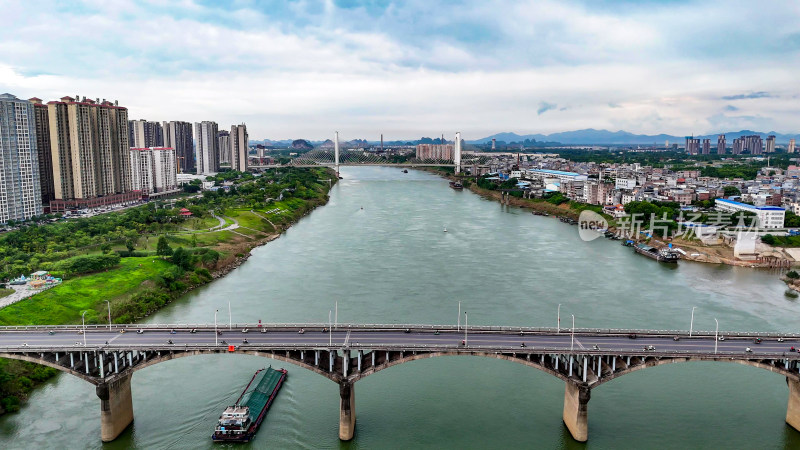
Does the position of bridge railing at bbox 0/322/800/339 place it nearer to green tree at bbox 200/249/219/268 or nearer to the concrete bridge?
the concrete bridge

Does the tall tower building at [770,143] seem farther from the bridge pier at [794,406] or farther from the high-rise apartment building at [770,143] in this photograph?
the bridge pier at [794,406]

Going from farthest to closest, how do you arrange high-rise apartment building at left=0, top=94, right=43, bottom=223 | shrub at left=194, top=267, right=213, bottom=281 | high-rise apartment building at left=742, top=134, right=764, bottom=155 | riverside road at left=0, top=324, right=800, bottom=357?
high-rise apartment building at left=742, top=134, right=764, bottom=155
high-rise apartment building at left=0, top=94, right=43, bottom=223
shrub at left=194, top=267, right=213, bottom=281
riverside road at left=0, top=324, right=800, bottom=357

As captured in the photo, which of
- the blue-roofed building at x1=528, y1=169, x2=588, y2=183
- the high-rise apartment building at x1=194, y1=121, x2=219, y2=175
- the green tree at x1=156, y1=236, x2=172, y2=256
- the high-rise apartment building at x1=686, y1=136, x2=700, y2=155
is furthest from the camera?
the high-rise apartment building at x1=686, y1=136, x2=700, y2=155

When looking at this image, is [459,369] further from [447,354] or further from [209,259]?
[209,259]

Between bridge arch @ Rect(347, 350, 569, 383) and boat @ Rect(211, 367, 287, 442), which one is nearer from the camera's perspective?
bridge arch @ Rect(347, 350, 569, 383)

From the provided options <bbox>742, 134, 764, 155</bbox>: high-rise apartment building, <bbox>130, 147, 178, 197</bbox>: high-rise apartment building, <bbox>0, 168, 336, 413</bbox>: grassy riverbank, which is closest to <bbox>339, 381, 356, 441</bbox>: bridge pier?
<bbox>0, 168, 336, 413</bbox>: grassy riverbank

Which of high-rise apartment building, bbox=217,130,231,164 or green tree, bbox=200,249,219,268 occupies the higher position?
high-rise apartment building, bbox=217,130,231,164

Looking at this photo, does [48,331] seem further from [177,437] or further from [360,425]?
[360,425]

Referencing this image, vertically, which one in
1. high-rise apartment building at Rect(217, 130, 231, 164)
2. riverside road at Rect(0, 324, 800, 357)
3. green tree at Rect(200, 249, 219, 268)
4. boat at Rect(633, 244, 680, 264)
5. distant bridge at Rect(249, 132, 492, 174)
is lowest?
boat at Rect(633, 244, 680, 264)
